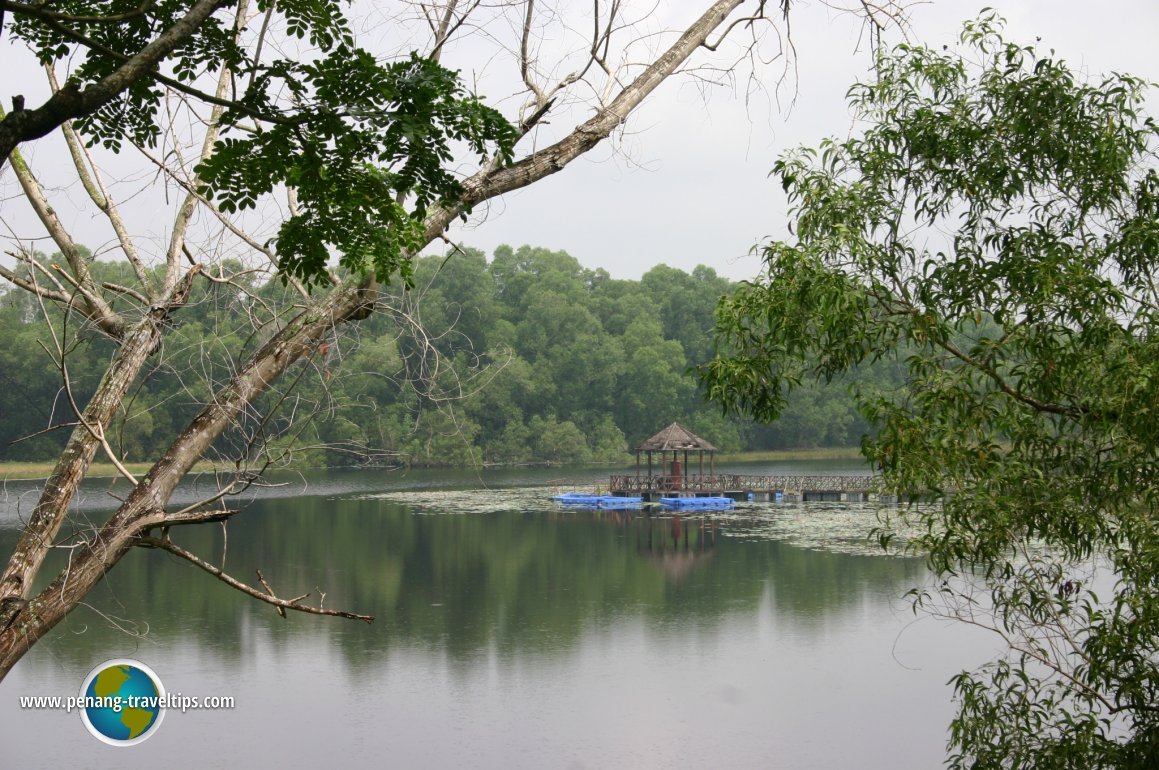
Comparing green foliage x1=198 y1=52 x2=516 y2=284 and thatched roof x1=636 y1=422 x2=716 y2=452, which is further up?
green foliage x1=198 y1=52 x2=516 y2=284

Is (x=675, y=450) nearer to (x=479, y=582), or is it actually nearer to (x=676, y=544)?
(x=676, y=544)

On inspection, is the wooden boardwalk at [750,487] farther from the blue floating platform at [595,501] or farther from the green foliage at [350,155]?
the green foliage at [350,155]

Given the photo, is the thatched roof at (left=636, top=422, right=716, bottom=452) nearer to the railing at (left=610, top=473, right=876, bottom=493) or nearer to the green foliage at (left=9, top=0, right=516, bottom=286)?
the railing at (left=610, top=473, right=876, bottom=493)

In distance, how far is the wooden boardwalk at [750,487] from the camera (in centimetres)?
2875

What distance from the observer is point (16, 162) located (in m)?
3.09

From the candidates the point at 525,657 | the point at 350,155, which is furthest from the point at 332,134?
the point at 525,657

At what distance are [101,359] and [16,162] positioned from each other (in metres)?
28.3

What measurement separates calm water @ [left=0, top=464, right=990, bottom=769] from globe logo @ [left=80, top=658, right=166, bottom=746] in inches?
7.4

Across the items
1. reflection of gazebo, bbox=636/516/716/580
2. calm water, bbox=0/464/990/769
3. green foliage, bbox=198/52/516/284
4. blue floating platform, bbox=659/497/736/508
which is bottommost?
calm water, bbox=0/464/990/769

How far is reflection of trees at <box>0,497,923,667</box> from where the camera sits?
14.3 meters

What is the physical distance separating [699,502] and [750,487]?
7.09 ft

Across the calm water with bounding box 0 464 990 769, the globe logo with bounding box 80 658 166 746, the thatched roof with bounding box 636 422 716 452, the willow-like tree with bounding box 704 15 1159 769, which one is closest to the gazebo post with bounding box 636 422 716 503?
the thatched roof with bounding box 636 422 716 452

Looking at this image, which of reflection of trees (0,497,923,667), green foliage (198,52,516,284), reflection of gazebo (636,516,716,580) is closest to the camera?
green foliage (198,52,516,284)

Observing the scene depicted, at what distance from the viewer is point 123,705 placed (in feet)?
32.7
